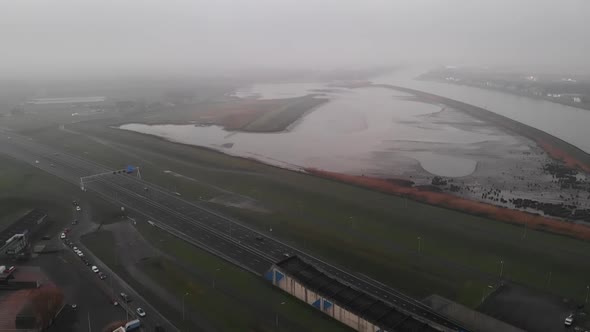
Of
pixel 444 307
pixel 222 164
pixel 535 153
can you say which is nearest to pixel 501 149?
pixel 535 153

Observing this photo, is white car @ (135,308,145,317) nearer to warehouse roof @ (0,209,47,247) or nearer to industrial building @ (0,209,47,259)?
industrial building @ (0,209,47,259)

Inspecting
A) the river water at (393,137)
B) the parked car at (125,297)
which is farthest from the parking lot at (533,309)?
the river water at (393,137)

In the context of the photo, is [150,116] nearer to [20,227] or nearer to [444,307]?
[20,227]

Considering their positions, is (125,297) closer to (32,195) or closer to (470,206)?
(32,195)

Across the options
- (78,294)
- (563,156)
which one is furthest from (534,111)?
(78,294)

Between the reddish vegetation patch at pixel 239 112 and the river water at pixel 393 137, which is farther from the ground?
the reddish vegetation patch at pixel 239 112

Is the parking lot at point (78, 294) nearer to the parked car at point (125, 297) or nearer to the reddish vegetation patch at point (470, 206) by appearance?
the parked car at point (125, 297)

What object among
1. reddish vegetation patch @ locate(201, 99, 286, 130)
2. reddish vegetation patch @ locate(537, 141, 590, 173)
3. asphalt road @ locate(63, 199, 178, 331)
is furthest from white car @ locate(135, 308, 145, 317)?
reddish vegetation patch @ locate(201, 99, 286, 130)
